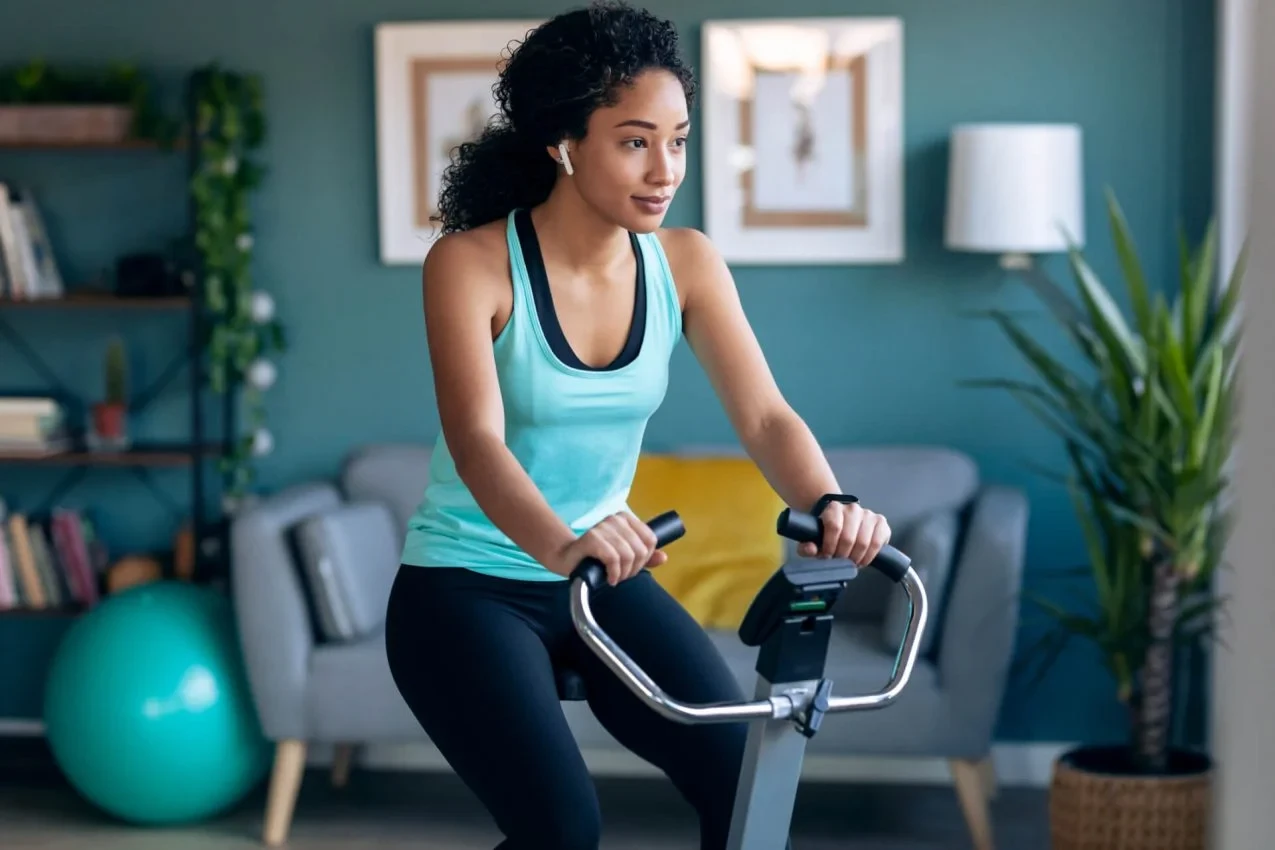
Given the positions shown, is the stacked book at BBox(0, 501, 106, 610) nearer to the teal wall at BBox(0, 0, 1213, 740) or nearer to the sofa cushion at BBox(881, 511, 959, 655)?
the teal wall at BBox(0, 0, 1213, 740)

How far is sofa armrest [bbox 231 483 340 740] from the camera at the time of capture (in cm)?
350

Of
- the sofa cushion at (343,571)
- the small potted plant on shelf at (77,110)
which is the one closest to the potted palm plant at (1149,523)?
the sofa cushion at (343,571)

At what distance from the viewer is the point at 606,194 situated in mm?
1651

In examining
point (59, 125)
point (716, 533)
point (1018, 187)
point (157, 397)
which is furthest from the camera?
point (157, 397)

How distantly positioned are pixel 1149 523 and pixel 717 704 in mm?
1977

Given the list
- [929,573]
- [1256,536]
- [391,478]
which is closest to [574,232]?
[1256,536]

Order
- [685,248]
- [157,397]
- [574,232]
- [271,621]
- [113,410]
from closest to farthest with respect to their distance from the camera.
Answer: [574,232], [685,248], [271,621], [113,410], [157,397]

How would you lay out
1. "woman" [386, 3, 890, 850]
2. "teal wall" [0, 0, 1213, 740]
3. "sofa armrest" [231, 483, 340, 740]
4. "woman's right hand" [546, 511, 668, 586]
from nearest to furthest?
"woman's right hand" [546, 511, 668, 586]
"woman" [386, 3, 890, 850]
"sofa armrest" [231, 483, 340, 740]
"teal wall" [0, 0, 1213, 740]

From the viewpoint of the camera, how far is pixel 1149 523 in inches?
124

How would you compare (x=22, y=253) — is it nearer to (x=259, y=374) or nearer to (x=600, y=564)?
(x=259, y=374)

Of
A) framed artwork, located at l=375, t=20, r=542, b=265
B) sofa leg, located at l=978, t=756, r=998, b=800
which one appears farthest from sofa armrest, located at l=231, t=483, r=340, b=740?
sofa leg, located at l=978, t=756, r=998, b=800

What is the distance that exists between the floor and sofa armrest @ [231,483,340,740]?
29cm

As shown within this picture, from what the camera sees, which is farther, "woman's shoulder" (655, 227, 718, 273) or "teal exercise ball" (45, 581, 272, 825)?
"teal exercise ball" (45, 581, 272, 825)

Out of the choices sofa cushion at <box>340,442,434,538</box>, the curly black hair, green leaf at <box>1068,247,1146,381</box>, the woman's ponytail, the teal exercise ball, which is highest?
the curly black hair
